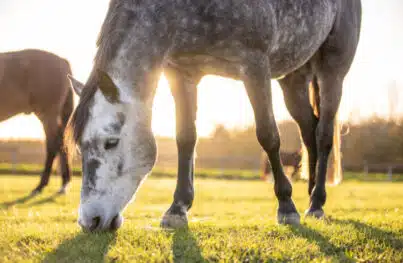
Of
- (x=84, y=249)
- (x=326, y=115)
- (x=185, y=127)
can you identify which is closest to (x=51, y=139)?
(x=185, y=127)

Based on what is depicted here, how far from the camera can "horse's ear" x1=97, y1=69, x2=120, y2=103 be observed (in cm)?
334

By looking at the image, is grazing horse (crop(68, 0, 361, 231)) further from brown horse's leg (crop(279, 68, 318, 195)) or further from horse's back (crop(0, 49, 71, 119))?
horse's back (crop(0, 49, 71, 119))

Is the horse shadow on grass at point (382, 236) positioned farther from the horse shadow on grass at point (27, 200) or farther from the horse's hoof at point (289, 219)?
the horse shadow on grass at point (27, 200)

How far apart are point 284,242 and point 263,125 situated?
4.28 ft

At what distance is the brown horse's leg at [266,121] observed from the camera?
417 cm

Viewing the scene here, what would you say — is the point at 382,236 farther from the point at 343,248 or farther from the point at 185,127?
the point at 185,127

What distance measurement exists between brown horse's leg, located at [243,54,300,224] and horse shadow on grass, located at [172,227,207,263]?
3.82 ft

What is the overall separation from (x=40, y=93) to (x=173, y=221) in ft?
20.8

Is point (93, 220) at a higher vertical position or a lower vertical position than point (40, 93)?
lower

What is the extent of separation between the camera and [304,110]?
6223 millimetres

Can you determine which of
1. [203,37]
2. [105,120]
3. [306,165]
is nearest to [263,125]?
[203,37]

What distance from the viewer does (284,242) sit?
10.9 feet

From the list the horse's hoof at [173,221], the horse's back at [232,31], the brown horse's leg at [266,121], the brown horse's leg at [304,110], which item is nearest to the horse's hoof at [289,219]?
the brown horse's leg at [266,121]

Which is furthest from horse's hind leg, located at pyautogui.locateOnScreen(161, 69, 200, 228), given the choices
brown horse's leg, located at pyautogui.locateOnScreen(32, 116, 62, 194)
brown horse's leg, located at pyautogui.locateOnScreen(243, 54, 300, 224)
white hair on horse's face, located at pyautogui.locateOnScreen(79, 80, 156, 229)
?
brown horse's leg, located at pyautogui.locateOnScreen(32, 116, 62, 194)
